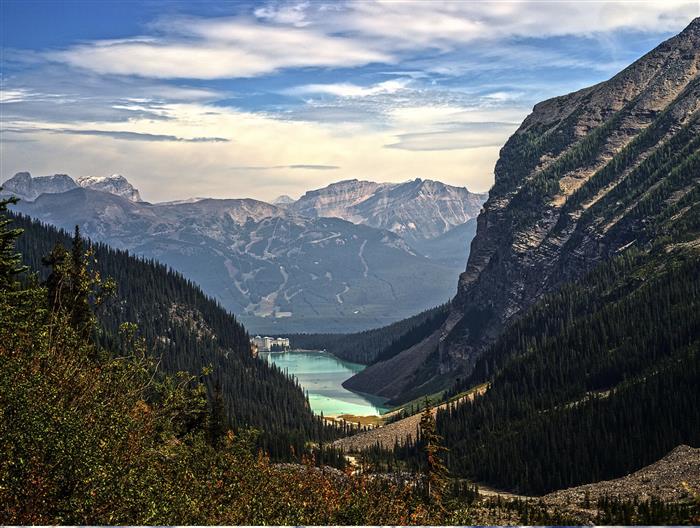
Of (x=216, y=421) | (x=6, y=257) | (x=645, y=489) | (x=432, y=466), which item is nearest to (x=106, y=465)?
(x=6, y=257)

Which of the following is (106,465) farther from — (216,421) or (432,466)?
→ (216,421)

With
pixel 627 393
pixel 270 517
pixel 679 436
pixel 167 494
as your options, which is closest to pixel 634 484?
pixel 679 436

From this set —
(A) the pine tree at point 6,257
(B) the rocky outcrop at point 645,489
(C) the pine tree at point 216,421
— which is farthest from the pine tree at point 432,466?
(A) the pine tree at point 6,257

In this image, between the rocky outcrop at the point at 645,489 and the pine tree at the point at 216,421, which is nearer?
the rocky outcrop at the point at 645,489

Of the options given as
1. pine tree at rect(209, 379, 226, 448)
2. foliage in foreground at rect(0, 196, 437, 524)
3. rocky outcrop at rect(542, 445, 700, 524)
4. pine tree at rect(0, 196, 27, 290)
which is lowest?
rocky outcrop at rect(542, 445, 700, 524)

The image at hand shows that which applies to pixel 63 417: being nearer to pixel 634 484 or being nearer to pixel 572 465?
pixel 634 484

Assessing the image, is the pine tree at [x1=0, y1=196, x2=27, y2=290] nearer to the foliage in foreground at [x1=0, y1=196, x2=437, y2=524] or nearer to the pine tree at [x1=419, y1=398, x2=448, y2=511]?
the foliage in foreground at [x1=0, y1=196, x2=437, y2=524]

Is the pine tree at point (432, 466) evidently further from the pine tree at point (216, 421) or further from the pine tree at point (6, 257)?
the pine tree at point (6, 257)

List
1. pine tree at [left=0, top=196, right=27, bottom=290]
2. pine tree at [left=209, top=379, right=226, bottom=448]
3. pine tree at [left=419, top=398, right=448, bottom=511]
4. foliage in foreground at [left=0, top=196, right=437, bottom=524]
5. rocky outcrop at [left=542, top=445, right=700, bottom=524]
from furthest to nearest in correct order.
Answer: pine tree at [left=209, top=379, right=226, bottom=448], rocky outcrop at [left=542, top=445, right=700, bottom=524], pine tree at [left=419, top=398, right=448, bottom=511], pine tree at [left=0, top=196, right=27, bottom=290], foliage in foreground at [left=0, top=196, right=437, bottom=524]

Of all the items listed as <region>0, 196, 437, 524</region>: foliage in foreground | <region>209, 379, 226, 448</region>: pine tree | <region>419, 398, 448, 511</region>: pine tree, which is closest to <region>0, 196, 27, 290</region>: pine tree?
<region>0, 196, 437, 524</region>: foliage in foreground

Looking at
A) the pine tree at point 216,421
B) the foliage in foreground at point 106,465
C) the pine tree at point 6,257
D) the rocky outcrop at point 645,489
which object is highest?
the pine tree at point 6,257

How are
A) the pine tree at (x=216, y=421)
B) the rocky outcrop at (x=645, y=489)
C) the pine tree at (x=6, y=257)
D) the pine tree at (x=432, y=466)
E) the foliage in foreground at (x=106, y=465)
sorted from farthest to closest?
the pine tree at (x=216, y=421) < the rocky outcrop at (x=645, y=489) < the pine tree at (x=432, y=466) < the pine tree at (x=6, y=257) < the foliage in foreground at (x=106, y=465)

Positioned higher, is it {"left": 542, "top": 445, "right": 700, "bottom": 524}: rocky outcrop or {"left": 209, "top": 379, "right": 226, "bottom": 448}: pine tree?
{"left": 209, "top": 379, "right": 226, "bottom": 448}: pine tree
